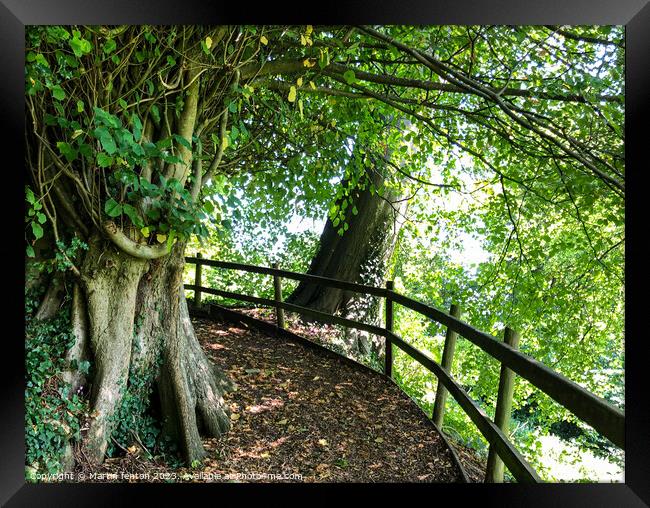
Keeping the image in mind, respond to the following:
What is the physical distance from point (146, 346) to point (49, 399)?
0.70 metres

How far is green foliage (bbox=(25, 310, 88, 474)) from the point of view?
2.74 meters

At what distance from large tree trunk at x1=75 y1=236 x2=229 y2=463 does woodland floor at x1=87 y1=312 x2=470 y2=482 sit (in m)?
0.18

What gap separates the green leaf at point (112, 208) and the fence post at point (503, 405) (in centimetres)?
226

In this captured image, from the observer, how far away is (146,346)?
136 inches

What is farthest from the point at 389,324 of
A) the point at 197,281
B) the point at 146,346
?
the point at 197,281

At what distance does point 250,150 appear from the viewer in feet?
15.9

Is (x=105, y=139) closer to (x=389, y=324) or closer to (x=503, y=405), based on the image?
(x=503, y=405)

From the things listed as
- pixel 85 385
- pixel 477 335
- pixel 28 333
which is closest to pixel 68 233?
pixel 28 333

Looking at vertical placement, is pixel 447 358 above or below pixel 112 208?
below

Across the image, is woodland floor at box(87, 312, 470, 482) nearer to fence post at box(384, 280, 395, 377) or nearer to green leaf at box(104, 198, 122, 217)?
fence post at box(384, 280, 395, 377)

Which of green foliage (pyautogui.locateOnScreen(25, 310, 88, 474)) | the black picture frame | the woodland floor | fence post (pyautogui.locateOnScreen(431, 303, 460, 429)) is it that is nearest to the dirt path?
the woodland floor

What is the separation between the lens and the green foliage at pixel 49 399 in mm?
2740
